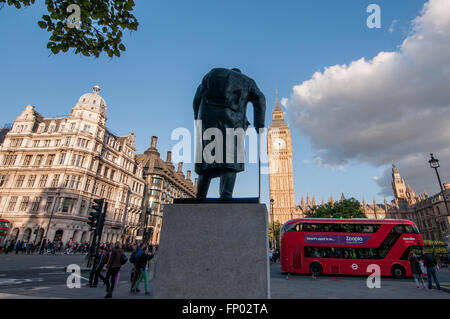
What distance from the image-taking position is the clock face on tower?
334 feet

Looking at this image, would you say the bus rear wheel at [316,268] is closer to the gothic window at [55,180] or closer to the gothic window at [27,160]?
the gothic window at [55,180]

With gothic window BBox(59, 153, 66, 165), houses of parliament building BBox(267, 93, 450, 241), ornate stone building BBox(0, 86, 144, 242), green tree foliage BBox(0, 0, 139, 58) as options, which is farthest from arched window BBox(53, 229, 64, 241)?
houses of parliament building BBox(267, 93, 450, 241)

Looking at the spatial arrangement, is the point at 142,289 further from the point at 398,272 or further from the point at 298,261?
the point at 398,272

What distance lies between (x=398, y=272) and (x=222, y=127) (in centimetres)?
1761

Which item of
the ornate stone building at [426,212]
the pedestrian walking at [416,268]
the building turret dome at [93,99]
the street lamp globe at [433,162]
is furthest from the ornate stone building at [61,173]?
the ornate stone building at [426,212]

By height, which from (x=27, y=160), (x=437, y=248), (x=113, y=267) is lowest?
(x=113, y=267)

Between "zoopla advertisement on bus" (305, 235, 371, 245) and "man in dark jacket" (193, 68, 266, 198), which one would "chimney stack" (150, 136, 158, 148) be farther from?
"man in dark jacket" (193, 68, 266, 198)

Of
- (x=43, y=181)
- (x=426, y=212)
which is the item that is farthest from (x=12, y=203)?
(x=426, y=212)

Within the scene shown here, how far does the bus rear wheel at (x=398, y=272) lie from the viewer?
14986mm

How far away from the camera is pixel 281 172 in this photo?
99.7 meters

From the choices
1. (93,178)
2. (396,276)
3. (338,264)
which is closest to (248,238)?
(338,264)
